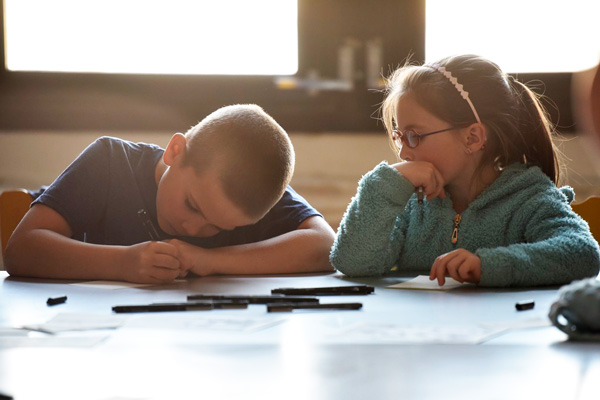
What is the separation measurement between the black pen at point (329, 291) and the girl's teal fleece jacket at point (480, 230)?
205 millimetres

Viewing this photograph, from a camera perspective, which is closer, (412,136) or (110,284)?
(110,284)

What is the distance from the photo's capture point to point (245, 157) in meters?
1.35

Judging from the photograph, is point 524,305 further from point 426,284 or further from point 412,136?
point 412,136

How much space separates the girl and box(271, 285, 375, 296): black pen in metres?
0.25

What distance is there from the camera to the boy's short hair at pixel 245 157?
1.34m

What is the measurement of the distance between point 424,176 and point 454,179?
0.37 feet

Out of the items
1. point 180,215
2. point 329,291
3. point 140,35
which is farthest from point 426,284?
point 140,35

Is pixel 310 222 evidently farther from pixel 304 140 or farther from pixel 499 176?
pixel 304 140

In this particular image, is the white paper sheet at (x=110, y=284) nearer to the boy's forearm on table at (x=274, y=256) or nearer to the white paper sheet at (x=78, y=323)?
the boy's forearm on table at (x=274, y=256)

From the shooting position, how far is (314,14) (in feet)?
8.18

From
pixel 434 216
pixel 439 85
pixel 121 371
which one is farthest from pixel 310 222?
pixel 121 371

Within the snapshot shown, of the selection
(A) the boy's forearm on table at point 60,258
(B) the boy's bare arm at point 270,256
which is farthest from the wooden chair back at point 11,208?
(B) the boy's bare arm at point 270,256

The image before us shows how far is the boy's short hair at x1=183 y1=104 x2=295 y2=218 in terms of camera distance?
134 centimetres

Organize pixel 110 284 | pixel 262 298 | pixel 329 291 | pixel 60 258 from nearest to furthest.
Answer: pixel 262 298 → pixel 329 291 → pixel 110 284 → pixel 60 258
